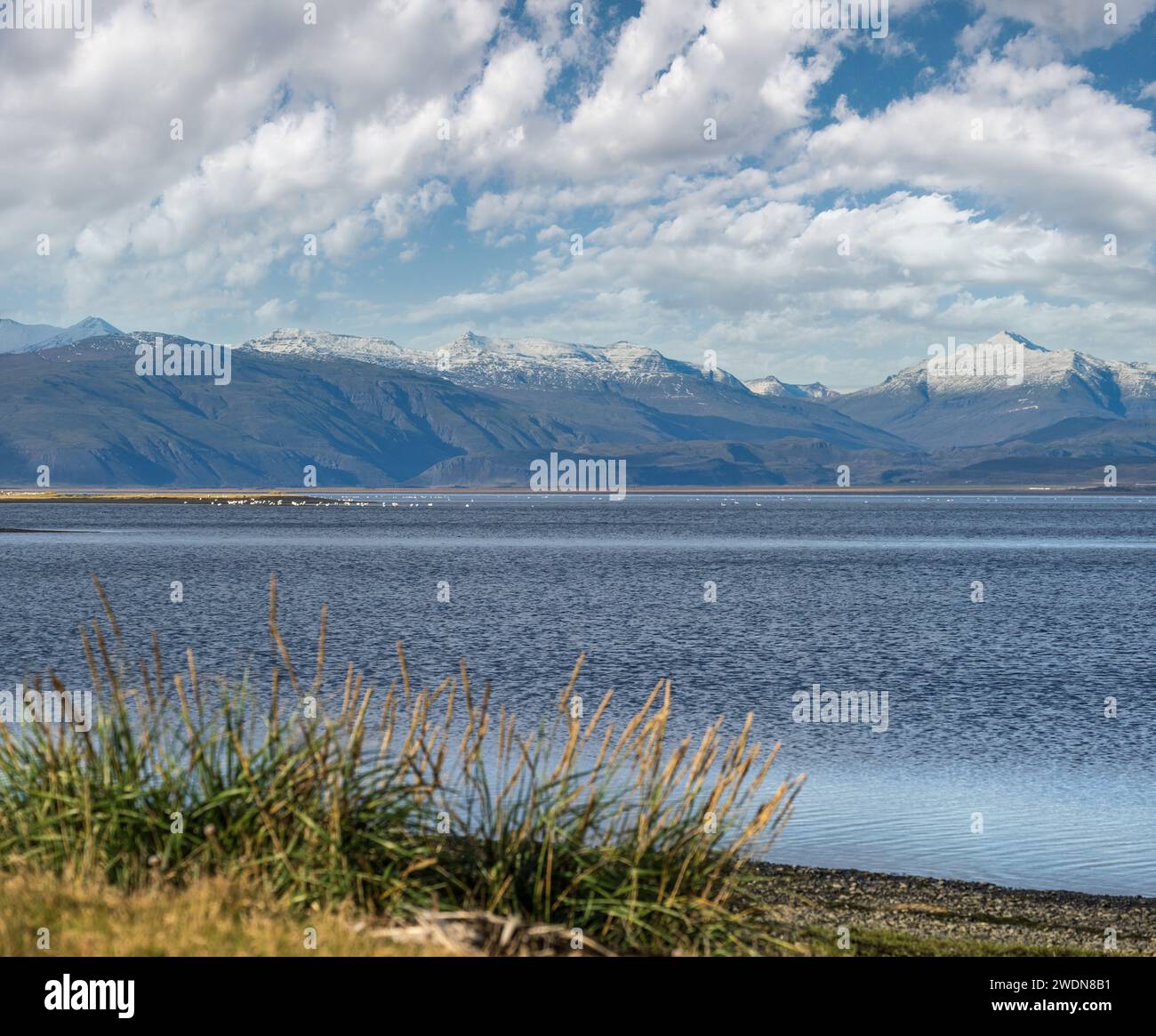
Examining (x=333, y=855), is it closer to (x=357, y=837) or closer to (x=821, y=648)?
(x=357, y=837)

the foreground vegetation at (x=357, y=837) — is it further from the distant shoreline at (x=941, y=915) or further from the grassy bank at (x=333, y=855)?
the distant shoreline at (x=941, y=915)

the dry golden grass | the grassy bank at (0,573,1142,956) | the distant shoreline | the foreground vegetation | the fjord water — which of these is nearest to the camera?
the dry golden grass

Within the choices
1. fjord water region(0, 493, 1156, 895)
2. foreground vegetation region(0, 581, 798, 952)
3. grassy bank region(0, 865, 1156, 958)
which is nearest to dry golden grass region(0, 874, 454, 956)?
grassy bank region(0, 865, 1156, 958)

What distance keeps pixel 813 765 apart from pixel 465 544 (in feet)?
390

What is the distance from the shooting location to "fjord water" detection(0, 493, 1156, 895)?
23516mm

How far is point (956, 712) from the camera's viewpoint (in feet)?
119

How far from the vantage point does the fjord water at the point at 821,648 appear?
77.2 feet

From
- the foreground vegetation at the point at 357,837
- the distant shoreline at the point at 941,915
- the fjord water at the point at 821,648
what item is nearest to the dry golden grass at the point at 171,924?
the foreground vegetation at the point at 357,837

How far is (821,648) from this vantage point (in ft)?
173

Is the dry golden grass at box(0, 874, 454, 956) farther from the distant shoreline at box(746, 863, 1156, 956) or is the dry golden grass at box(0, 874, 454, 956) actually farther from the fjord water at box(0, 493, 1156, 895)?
the fjord water at box(0, 493, 1156, 895)

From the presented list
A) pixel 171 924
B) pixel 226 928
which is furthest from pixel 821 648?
pixel 171 924
